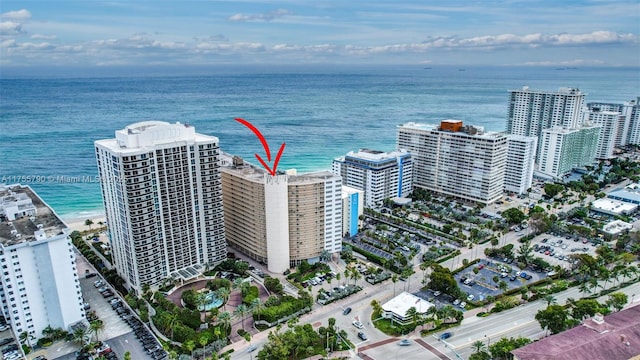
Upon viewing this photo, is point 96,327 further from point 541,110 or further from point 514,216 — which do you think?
point 541,110

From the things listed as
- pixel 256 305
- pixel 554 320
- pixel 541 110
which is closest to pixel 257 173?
pixel 256 305

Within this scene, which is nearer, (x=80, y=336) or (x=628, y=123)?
(x=80, y=336)

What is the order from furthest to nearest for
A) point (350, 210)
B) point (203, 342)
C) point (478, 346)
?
point (350, 210) → point (203, 342) → point (478, 346)

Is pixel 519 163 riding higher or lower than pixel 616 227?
higher

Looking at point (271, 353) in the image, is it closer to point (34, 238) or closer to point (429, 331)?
point (429, 331)

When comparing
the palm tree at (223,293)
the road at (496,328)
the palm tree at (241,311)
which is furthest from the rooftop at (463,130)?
the palm tree at (241,311)

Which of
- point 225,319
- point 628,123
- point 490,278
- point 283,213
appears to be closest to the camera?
point 225,319

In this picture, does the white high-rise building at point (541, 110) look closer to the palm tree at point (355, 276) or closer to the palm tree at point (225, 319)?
the palm tree at point (355, 276)
